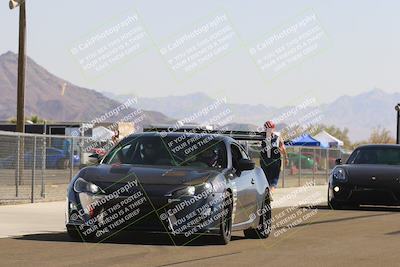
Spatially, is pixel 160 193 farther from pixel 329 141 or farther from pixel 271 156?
pixel 329 141

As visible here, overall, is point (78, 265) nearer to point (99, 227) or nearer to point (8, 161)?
point (99, 227)

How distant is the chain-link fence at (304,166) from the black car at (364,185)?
1320cm

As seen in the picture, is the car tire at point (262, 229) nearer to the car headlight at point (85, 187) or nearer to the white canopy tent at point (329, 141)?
the car headlight at point (85, 187)

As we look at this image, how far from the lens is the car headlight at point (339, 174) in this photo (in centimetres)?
2214

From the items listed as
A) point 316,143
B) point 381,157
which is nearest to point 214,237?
point 381,157

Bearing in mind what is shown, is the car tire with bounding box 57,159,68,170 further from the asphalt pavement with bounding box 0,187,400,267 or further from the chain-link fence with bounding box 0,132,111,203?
the asphalt pavement with bounding box 0,187,400,267

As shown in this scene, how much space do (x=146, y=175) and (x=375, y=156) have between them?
11695 mm

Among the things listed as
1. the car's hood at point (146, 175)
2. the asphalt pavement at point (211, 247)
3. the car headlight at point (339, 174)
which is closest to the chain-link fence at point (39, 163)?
the asphalt pavement at point (211, 247)

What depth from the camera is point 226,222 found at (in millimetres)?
12812

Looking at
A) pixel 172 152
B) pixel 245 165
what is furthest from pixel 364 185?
pixel 172 152

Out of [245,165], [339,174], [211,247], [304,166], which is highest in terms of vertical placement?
[245,165]

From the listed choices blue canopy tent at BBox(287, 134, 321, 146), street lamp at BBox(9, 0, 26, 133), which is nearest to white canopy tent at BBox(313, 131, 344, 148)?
Answer: blue canopy tent at BBox(287, 134, 321, 146)

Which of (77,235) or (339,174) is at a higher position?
(77,235)

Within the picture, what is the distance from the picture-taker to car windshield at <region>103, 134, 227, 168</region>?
1340cm
